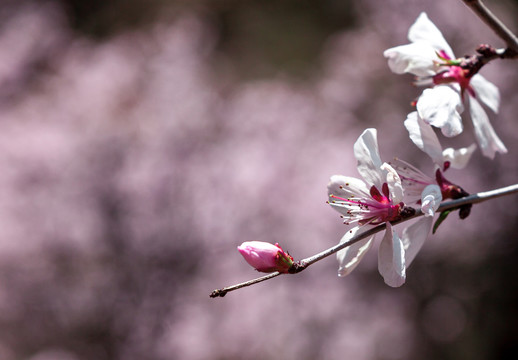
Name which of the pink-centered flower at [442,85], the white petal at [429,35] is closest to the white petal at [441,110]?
the pink-centered flower at [442,85]

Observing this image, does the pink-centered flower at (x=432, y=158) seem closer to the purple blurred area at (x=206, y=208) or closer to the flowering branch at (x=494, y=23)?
the flowering branch at (x=494, y=23)

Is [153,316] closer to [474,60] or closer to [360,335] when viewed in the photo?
[360,335]

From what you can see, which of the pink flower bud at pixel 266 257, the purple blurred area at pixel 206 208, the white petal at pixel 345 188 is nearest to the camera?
the pink flower bud at pixel 266 257

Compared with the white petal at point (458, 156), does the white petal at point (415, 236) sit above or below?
below

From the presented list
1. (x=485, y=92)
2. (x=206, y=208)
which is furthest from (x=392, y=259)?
(x=206, y=208)

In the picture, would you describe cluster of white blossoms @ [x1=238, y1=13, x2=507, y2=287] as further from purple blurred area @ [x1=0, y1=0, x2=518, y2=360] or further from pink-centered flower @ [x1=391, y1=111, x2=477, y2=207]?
purple blurred area @ [x1=0, y1=0, x2=518, y2=360]

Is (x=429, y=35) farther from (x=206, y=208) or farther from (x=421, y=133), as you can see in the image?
(x=206, y=208)

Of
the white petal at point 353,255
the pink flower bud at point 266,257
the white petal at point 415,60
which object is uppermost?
the white petal at point 415,60
